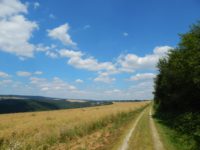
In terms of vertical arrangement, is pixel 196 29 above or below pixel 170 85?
above

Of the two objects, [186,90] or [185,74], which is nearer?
[185,74]

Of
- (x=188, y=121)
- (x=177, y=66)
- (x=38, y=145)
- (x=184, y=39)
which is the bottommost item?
(x=38, y=145)

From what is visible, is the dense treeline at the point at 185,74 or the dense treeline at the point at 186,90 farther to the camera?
the dense treeline at the point at 185,74

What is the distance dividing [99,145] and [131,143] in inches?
79.0

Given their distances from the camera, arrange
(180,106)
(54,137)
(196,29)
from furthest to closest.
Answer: (180,106), (196,29), (54,137)

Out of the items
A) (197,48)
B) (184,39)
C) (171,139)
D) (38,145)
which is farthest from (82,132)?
(184,39)

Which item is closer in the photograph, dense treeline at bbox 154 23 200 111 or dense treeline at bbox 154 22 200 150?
dense treeline at bbox 154 22 200 150

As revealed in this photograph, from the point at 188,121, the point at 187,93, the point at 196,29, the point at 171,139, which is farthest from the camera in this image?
the point at 187,93

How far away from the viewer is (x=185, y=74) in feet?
92.8

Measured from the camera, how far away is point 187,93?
33.2 metres

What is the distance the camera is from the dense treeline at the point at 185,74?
2464 cm

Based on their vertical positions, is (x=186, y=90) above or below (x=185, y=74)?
below

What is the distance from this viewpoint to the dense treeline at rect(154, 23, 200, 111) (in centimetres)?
2464

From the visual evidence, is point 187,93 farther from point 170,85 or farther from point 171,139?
point 171,139
